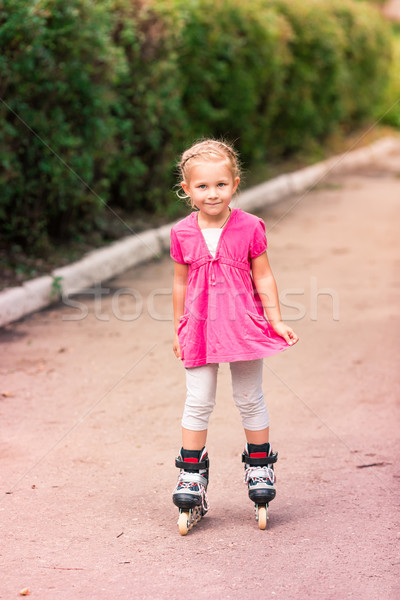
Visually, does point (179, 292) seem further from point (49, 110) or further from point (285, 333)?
point (49, 110)

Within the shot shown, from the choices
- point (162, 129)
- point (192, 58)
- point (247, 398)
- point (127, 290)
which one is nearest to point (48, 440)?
point (247, 398)

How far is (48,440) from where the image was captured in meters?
3.95

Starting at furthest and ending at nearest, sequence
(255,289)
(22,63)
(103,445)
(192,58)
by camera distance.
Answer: (192,58) < (22,63) < (103,445) < (255,289)

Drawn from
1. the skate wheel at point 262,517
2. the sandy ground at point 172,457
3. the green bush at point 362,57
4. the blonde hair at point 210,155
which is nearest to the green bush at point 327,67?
the green bush at point 362,57

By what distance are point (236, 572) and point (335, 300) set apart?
3730mm

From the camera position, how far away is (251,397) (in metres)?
3.20

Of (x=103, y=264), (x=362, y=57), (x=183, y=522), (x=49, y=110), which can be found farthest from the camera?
(x=362, y=57)

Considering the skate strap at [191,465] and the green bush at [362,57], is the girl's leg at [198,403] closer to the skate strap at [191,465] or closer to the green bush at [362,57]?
the skate strap at [191,465]

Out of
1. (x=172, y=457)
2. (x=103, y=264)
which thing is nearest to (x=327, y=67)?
(x=103, y=264)

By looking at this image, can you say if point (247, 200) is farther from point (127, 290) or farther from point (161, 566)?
point (161, 566)

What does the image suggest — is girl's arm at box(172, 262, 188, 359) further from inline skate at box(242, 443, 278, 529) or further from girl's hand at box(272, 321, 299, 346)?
inline skate at box(242, 443, 278, 529)

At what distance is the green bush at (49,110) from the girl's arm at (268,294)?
10.3ft

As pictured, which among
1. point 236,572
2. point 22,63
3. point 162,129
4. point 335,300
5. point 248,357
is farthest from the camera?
point 162,129

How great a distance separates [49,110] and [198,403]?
13.0 ft
